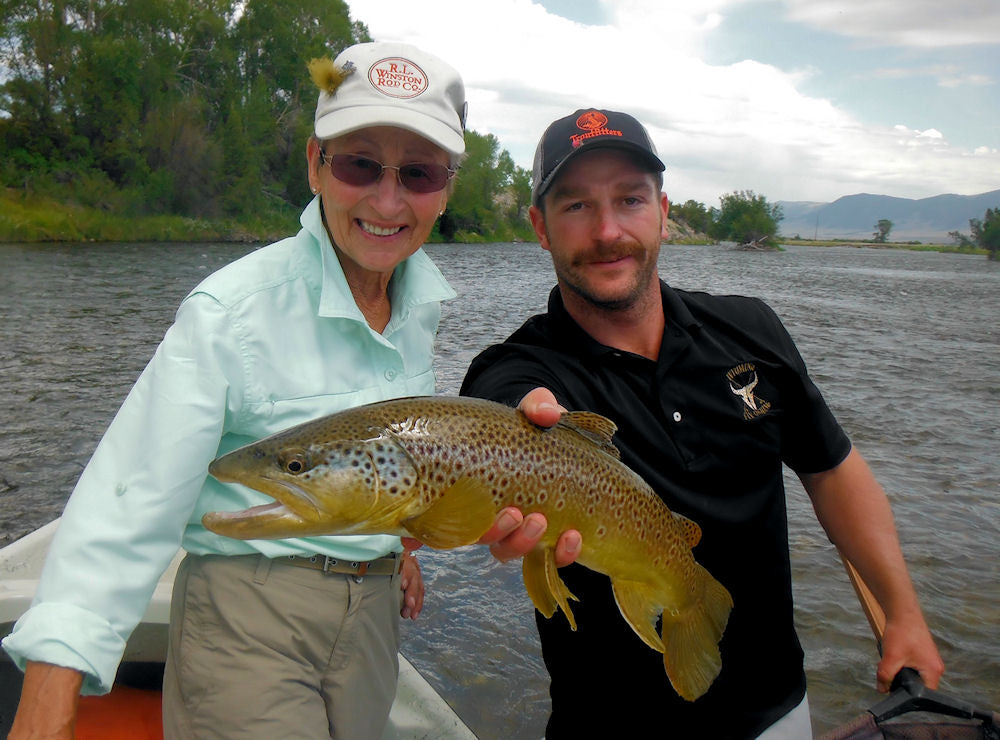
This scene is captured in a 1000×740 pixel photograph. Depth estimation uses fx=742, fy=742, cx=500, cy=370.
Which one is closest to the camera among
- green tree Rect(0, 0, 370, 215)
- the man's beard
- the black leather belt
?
the black leather belt

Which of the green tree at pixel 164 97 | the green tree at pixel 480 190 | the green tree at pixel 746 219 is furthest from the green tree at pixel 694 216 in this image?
the green tree at pixel 164 97

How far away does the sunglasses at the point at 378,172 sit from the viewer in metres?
2.51

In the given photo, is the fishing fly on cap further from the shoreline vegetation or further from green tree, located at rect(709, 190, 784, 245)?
green tree, located at rect(709, 190, 784, 245)

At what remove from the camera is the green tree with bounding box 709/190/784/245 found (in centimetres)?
11138

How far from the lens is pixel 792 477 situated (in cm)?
775

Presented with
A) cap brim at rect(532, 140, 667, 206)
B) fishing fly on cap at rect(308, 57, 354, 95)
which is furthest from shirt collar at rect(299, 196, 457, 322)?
cap brim at rect(532, 140, 667, 206)

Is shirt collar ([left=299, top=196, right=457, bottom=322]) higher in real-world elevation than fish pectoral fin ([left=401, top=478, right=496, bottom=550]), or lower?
higher

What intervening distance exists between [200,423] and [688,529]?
148cm

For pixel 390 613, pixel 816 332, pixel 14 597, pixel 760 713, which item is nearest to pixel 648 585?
pixel 760 713

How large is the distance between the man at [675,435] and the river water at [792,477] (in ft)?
5.71

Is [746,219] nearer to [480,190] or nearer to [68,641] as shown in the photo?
[480,190]

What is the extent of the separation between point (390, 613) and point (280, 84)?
6357 centimetres

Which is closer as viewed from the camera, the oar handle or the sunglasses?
the sunglasses

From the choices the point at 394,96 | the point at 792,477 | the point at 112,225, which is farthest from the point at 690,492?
the point at 112,225
